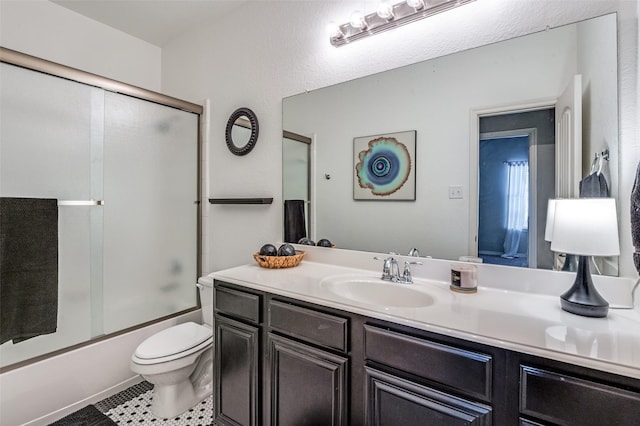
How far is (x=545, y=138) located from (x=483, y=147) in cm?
22

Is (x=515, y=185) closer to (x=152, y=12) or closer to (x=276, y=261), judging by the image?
(x=276, y=261)

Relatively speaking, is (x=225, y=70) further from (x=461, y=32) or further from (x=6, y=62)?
(x=461, y=32)

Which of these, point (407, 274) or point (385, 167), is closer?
point (407, 274)

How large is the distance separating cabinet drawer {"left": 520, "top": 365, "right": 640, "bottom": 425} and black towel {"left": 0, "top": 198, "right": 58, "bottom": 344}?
86.4 inches

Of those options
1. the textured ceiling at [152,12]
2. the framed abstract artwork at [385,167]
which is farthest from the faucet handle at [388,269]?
the textured ceiling at [152,12]

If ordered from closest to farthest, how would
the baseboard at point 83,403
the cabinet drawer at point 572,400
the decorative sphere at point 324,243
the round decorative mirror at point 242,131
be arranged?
1. the cabinet drawer at point 572,400
2. the baseboard at point 83,403
3. the decorative sphere at point 324,243
4. the round decorative mirror at point 242,131

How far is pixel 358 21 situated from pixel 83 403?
268 centimetres

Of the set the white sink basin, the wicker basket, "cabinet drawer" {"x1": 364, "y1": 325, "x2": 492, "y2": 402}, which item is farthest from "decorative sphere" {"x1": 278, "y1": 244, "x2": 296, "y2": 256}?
"cabinet drawer" {"x1": 364, "y1": 325, "x2": 492, "y2": 402}

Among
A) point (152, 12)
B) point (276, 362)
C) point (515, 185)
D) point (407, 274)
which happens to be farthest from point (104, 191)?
point (515, 185)

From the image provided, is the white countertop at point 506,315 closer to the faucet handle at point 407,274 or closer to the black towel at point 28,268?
the faucet handle at point 407,274

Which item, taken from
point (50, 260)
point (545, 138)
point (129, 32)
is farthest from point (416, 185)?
point (129, 32)

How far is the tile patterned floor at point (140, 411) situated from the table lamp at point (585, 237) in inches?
73.4

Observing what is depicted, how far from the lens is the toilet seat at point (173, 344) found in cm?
164

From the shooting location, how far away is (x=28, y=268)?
1.61m
